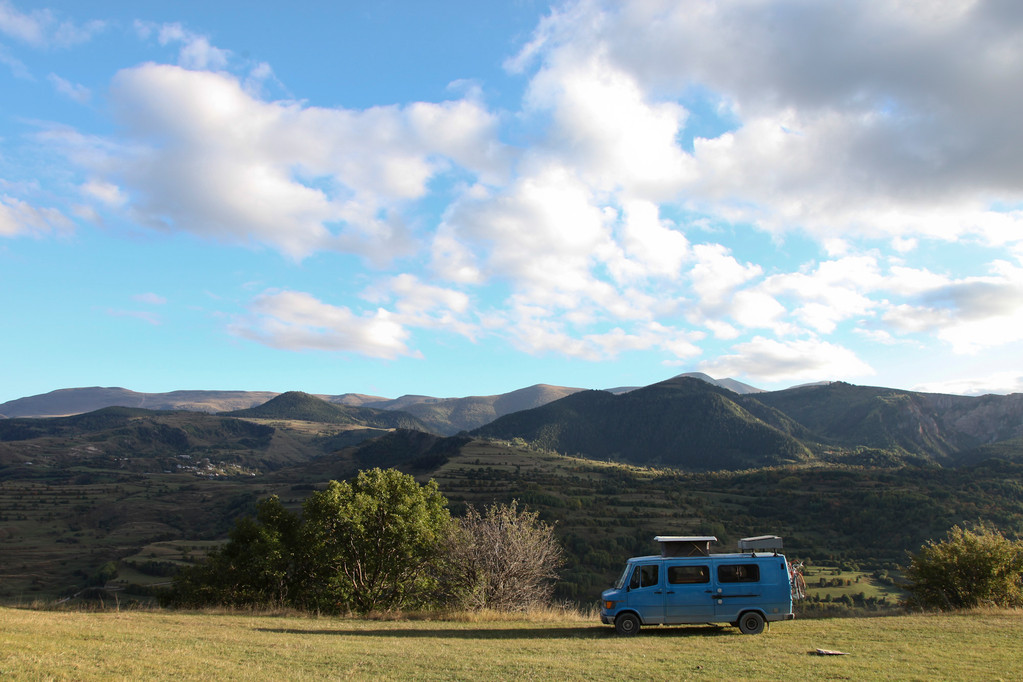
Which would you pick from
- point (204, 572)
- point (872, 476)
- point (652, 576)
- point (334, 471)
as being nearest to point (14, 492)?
point (334, 471)

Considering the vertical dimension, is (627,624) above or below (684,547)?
below

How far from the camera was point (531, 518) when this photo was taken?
28891 mm

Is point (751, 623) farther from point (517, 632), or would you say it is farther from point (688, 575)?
point (517, 632)

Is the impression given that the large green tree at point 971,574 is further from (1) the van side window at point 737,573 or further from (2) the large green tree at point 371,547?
(2) the large green tree at point 371,547

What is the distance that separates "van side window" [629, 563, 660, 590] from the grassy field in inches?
54.6

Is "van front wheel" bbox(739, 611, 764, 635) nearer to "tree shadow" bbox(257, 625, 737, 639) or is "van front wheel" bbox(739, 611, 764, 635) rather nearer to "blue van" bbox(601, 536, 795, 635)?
"blue van" bbox(601, 536, 795, 635)

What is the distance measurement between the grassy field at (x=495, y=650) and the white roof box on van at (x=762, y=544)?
89.3 inches

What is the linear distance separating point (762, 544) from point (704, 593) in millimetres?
3671

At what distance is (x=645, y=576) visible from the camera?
17125 mm

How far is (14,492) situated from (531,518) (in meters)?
187

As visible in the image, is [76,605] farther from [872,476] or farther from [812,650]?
[872,476]

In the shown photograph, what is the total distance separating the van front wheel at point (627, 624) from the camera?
16.8 m

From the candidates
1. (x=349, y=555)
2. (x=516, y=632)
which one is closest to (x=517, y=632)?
(x=516, y=632)

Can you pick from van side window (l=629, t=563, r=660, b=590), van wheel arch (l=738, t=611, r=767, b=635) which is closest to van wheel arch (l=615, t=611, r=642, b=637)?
van side window (l=629, t=563, r=660, b=590)
